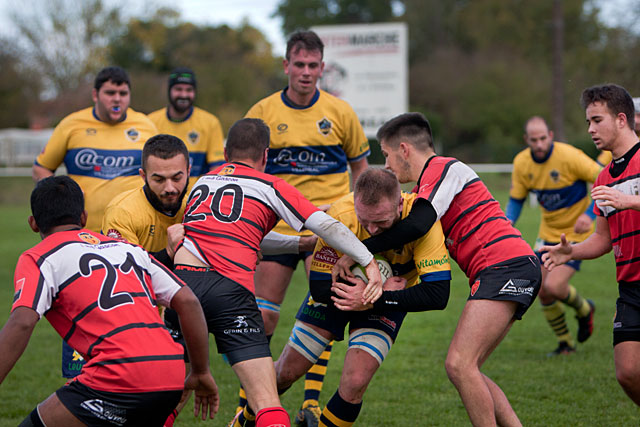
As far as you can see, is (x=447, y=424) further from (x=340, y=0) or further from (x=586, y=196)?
(x=340, y=0)

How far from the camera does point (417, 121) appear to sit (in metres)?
4.45

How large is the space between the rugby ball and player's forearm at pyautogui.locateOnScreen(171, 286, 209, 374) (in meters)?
1.09

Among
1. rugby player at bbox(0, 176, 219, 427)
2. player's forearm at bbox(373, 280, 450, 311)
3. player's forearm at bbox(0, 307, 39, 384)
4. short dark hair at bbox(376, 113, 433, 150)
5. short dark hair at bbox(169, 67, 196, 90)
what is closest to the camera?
player's forearm at bbox(0, 307, 39, 384)

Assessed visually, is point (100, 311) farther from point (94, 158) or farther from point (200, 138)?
point (200, 138)

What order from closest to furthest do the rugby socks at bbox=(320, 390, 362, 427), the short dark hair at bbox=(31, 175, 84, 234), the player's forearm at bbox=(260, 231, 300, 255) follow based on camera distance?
the short dark hair at bbox=(31, 175, 84, 234)
the rugby socks at bbox=(320, 390, 362, 427)
the player's forearm at bbox=(260, 231, 300, 255)

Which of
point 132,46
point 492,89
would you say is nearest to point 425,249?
point 492,89

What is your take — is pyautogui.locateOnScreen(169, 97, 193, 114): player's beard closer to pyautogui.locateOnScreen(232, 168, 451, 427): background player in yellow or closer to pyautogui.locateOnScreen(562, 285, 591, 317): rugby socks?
pyautogui.locateOnScreen(232, 168, 451, 427): background player in yellow

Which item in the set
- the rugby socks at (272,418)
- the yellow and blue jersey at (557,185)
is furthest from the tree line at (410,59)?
the rugby socks at (272,418)

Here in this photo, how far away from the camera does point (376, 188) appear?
3.96 meters

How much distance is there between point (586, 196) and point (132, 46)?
3931 cm

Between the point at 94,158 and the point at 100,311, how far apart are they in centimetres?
320

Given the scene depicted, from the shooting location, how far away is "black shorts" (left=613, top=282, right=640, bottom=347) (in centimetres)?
424

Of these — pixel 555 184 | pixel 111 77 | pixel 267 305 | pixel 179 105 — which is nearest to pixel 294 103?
pixel 111 77

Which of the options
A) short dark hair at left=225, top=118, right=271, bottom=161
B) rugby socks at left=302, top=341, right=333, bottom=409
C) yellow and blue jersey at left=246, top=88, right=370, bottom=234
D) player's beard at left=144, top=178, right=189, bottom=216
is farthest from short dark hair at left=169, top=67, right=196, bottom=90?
rugby socks at left=302, top=341, right=333, bottom=409
